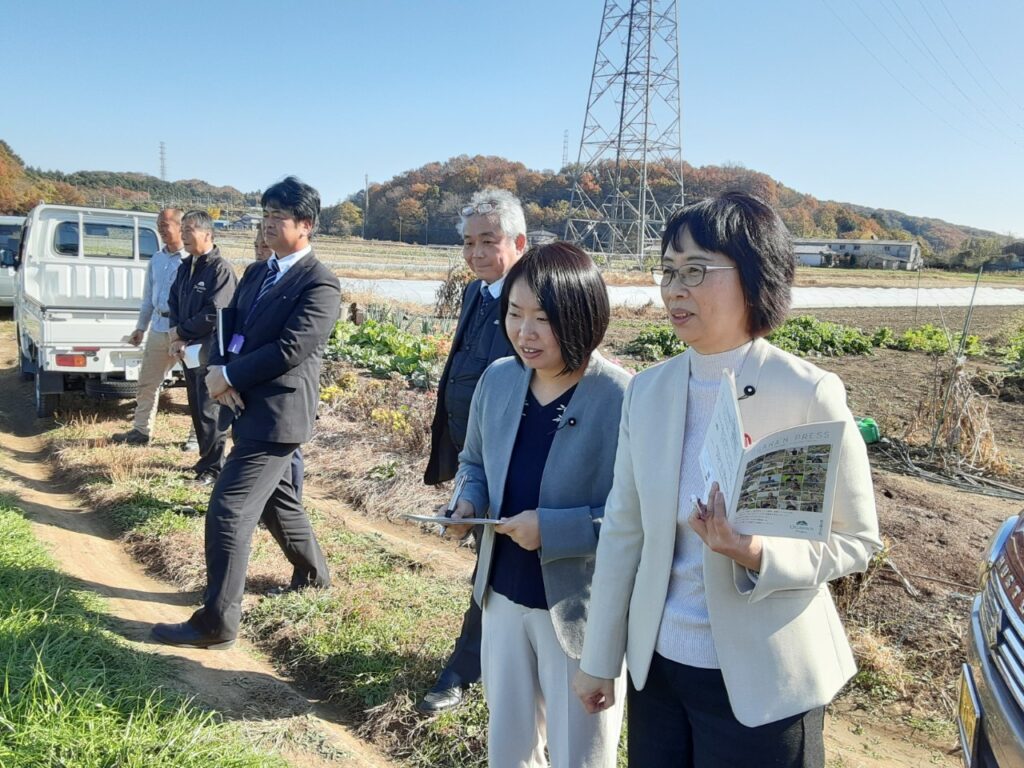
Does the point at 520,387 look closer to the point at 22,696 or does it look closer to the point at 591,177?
the point at 22,696

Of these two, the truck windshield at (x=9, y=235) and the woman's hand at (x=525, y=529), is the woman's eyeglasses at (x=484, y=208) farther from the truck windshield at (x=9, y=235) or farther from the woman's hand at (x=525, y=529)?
the truck windshield at (x=9, y=235)

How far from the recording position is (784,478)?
1271mm

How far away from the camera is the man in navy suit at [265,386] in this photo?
3449mm

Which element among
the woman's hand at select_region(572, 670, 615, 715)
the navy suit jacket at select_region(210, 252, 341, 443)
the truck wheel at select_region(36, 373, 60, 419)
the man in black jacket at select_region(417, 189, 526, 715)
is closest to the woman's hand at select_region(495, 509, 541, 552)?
the woman's hand at select_region(572, 670, 615, 715)

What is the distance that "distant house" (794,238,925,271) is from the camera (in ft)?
204

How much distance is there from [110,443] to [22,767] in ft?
16.4

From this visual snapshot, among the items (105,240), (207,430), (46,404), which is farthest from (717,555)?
(105,240)

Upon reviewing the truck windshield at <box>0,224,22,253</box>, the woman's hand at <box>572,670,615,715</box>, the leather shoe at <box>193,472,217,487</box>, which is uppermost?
the truck windshield at <box>0,224,22,253</box>

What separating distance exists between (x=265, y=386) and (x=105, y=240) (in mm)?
6887

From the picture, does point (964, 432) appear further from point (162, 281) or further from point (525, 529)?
point (162, 281)

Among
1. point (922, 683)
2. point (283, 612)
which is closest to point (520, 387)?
point (283, 612)

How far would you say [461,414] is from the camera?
318 centimetres

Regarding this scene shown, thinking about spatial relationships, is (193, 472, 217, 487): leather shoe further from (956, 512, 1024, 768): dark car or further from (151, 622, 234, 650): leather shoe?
(956, 512, 1024, 768): dark car

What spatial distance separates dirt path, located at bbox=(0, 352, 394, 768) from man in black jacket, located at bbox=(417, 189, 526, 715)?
0.44 m
